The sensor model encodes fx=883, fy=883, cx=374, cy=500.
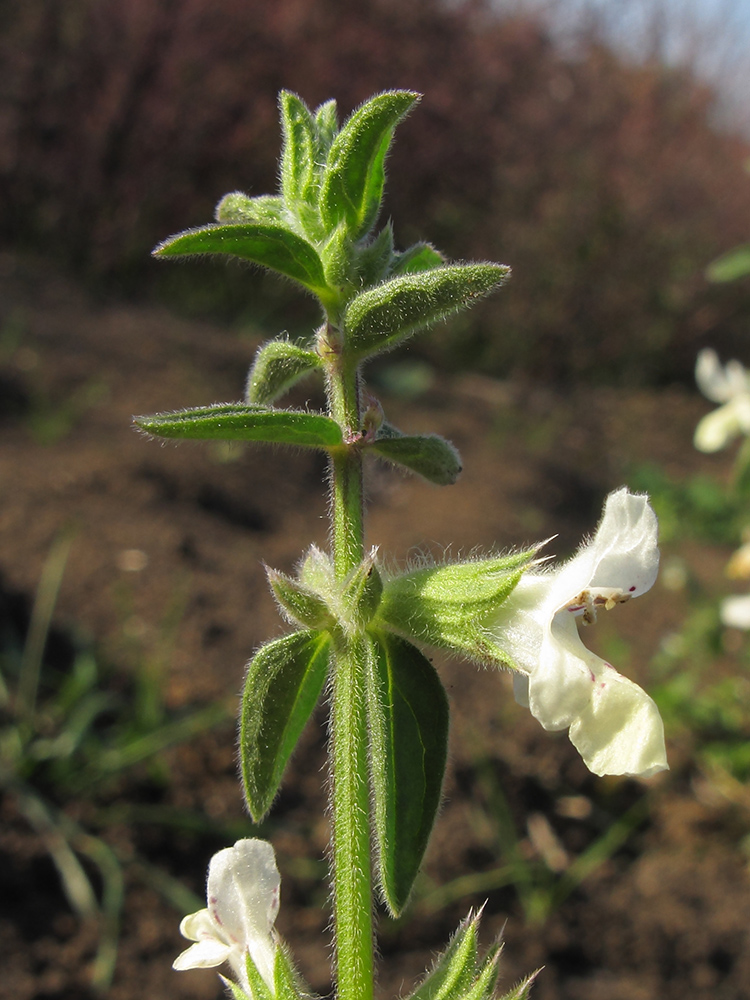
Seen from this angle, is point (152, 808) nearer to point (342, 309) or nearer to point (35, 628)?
point (35, 628)

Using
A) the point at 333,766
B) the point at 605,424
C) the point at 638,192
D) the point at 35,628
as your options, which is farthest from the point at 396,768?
the point at 638,192

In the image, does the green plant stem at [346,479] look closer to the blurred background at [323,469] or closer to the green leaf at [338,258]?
the green leaf at [338,258]

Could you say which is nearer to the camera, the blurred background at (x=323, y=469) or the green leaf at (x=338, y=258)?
the green leaf at (x=338, y=258)

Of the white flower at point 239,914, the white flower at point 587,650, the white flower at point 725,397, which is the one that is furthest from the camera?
the white flower at point 725,397

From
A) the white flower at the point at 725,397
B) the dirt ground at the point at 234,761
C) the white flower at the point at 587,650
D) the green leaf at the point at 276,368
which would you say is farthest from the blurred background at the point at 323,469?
the white flower at the point at 587,650

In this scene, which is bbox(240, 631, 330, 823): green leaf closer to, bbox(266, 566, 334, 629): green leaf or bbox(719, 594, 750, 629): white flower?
bbox(266, 566, 334, 629): green leaf

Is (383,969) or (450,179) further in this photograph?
(450,179)
